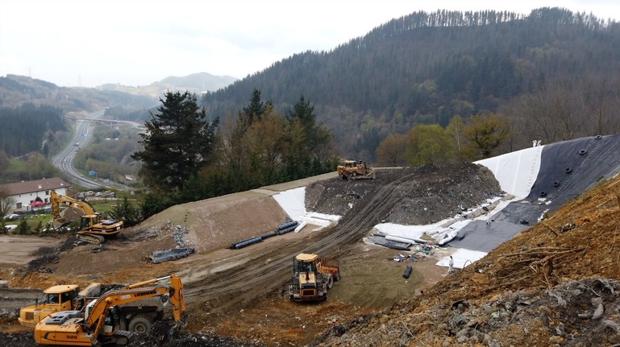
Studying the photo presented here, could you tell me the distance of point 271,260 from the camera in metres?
22.9

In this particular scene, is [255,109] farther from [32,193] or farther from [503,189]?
[32,193]

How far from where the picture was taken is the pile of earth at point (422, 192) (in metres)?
28.6

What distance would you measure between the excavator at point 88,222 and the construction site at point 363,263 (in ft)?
0.50

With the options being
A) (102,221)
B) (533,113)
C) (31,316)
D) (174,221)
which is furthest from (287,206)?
(533,113)

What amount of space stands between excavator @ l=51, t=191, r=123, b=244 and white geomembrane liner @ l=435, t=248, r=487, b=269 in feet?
57.4

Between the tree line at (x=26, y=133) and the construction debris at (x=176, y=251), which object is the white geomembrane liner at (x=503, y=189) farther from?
the tree line at (x=26, y=133)

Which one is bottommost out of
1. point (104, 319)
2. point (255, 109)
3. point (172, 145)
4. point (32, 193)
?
point (32, 193)

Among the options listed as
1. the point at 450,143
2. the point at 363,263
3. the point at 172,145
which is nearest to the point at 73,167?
the point at 172,145

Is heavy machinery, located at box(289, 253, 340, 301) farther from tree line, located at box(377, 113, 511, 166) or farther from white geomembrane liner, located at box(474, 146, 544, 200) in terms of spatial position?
tree line, located at box(377, 113, 511, 166)

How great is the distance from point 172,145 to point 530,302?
3077 centimetres

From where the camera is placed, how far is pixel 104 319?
45.6 ft

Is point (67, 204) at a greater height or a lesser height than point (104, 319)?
greater

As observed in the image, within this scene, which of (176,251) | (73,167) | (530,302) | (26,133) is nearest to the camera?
(530,302)

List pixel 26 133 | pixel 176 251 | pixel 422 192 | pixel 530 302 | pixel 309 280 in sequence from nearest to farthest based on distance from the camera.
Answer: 1. pixel 530 302
2. pixel 309 280
3. pixel 176 251
4. pixel 422 192
5. pixel 26 133
